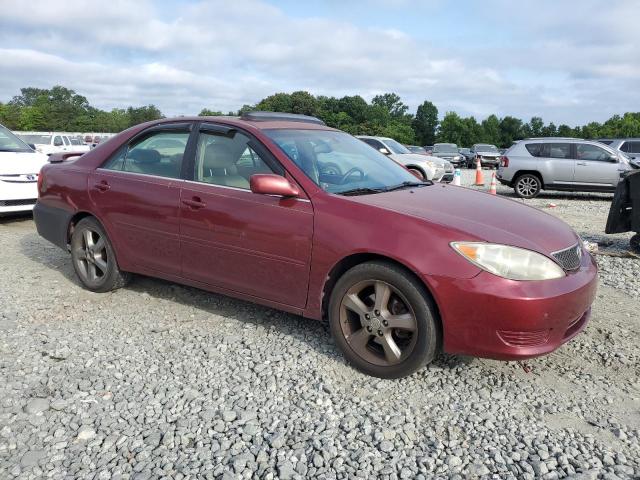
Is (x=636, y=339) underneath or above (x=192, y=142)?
underneath

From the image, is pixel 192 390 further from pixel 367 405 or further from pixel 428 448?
pixel 428 448

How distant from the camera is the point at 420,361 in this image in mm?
3232

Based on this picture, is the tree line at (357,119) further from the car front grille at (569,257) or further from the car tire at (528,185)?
the car front grille at (569,257)

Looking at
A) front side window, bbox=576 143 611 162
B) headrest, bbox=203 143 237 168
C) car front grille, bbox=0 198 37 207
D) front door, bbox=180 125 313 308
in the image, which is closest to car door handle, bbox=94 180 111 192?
front door, bbox=180 125 313 308

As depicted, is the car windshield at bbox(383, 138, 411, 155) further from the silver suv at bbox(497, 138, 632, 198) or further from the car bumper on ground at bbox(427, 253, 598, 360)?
the car bumper on ground at bbox(427, 253, 598, 360)

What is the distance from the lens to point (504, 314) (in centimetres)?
301

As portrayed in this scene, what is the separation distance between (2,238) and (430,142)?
111 m

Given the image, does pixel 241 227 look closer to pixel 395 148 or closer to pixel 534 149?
pixel 534 149

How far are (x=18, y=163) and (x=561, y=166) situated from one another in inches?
484

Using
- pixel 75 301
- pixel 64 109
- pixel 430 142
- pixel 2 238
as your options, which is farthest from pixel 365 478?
pixel 430 142

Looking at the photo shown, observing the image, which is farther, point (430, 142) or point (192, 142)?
point (430, 142)

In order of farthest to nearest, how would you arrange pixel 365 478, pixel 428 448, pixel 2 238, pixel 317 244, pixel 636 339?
pixel 2 238, pixel 636 339, pixel 317 244, pixel 428 448, pixel 365 478

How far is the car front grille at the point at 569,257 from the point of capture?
129 inches

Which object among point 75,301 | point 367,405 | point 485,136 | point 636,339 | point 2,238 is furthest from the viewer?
point 485,136
